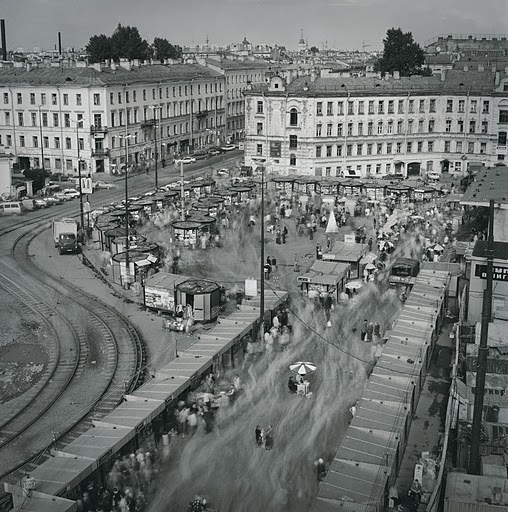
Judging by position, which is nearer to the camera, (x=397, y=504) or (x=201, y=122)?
(x=397, y=504)

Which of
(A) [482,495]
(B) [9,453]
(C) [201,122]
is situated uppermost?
(C) [201,122]

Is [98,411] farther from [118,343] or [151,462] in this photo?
[118,343]

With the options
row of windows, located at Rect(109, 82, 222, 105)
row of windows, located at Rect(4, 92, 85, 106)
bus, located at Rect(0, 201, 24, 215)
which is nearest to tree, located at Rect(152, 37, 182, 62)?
row of windows, located at Rect(109, 82, 222, 105)

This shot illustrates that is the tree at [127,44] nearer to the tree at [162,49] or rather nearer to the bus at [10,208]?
the tree at [162,49]

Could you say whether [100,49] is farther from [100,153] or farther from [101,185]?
[101,185]

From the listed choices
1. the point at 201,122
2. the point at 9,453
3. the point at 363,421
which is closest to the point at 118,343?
the point at 9,453

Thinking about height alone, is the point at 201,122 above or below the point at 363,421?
above

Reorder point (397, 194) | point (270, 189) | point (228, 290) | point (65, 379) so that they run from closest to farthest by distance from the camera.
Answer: point (65, 379), point (228, 290), point (397, 194), point (270, 189)

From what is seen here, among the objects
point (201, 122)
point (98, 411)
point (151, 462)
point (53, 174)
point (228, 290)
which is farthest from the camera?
point (201, 122)
